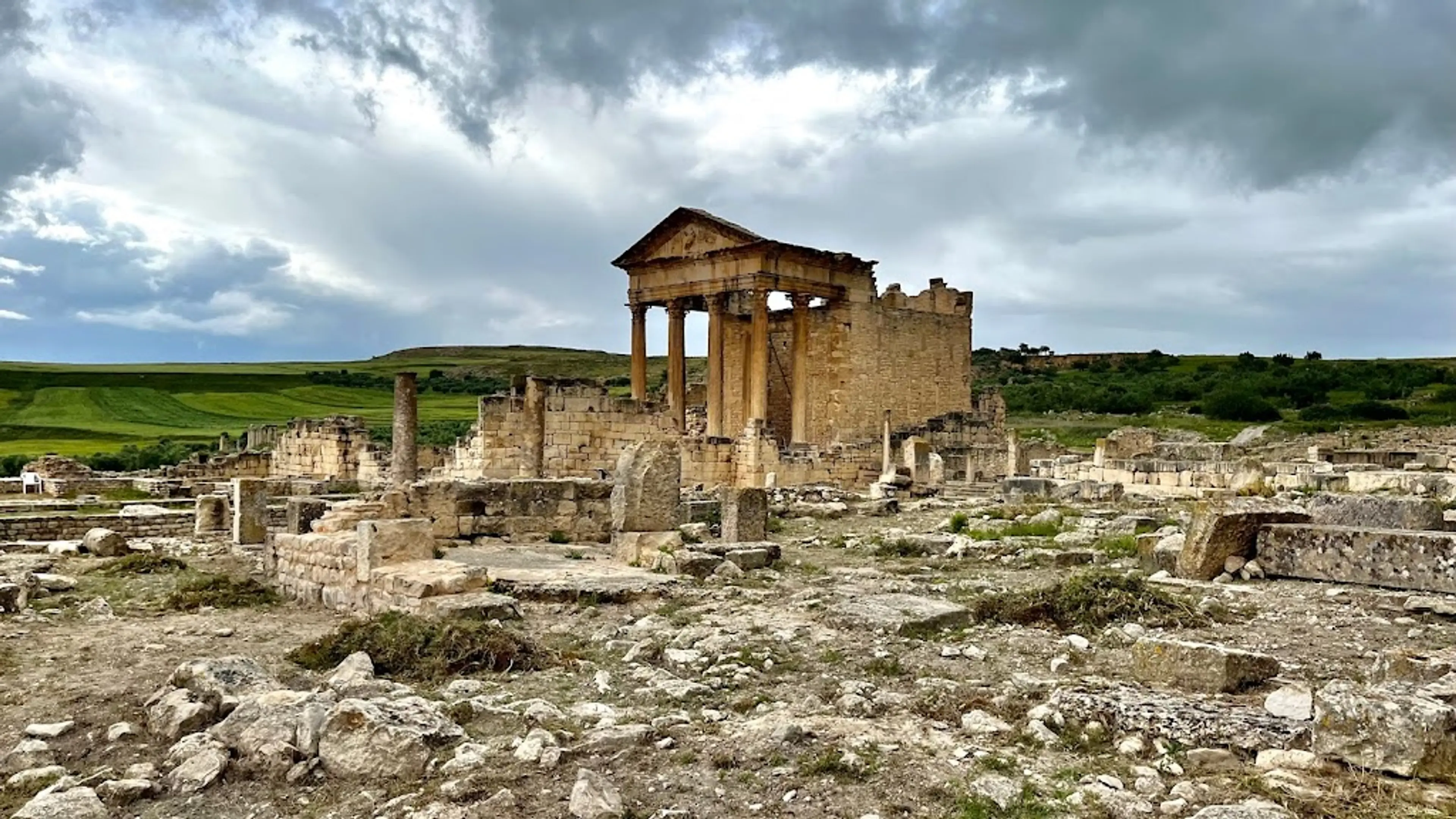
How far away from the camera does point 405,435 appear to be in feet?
52.9

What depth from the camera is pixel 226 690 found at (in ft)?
18.0

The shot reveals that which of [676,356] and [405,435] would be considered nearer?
[405,435]

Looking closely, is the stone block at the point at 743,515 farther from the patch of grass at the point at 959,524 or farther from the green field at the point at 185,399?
the green field at the point at 185,399

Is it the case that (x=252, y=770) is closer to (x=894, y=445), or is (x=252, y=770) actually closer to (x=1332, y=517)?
(x=1332, y=517)

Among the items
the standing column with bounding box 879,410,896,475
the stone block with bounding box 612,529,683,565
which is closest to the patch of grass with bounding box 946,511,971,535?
the stone block with bounding box 612,529,683,565

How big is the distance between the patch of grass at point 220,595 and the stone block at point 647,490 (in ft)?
11.9

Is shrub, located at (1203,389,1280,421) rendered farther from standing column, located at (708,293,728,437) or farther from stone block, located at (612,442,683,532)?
stone block, located at (612,442,683,532)

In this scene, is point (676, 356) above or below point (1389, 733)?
above

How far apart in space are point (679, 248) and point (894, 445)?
9.15 metres

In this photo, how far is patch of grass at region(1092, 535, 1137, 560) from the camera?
10500 mm

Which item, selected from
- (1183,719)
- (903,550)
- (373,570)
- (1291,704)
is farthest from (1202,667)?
(903,550)

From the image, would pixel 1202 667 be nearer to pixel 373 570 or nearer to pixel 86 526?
pixel 373 570

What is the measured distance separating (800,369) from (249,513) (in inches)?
757

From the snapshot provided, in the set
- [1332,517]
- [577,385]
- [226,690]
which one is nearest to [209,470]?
[577,385]
